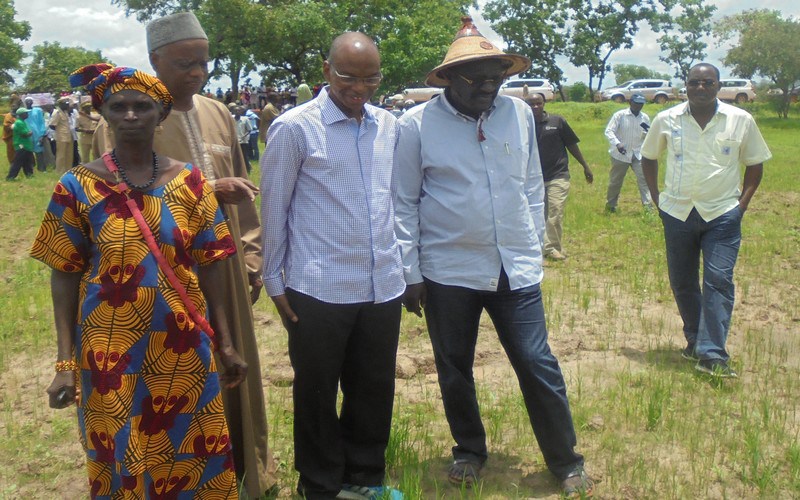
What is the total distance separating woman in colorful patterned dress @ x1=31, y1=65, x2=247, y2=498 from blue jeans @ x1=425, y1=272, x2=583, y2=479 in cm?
125

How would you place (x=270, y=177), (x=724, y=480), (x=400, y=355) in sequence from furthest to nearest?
1. (x=400, y=355)
2. (x=724, y=480)
3. (x=270, y=177)

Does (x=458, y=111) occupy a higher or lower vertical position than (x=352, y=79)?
lower

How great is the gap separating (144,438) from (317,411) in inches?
34.5

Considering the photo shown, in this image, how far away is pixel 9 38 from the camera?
61.6 metres

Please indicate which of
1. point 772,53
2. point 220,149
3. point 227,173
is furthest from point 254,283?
point 772,53

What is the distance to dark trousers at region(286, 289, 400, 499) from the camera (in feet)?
10.9

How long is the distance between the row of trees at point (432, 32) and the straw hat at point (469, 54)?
30.3m

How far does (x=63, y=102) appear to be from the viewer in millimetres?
17344

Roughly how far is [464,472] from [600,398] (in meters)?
1.40

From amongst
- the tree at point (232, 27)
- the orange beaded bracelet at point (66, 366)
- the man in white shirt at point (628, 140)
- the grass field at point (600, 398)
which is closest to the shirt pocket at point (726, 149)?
the grass field at point (600, 398)

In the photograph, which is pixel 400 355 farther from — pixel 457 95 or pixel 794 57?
pixel 794 57

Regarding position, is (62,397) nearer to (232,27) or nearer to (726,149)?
(726,149)

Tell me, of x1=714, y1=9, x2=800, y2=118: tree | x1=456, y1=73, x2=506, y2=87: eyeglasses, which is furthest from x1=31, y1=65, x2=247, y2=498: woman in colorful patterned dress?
x1=714, y1=9, x2=800, y2=118: tree

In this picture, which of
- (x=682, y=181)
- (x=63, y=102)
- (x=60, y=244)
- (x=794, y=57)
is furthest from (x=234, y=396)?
(x=794, y=57)
